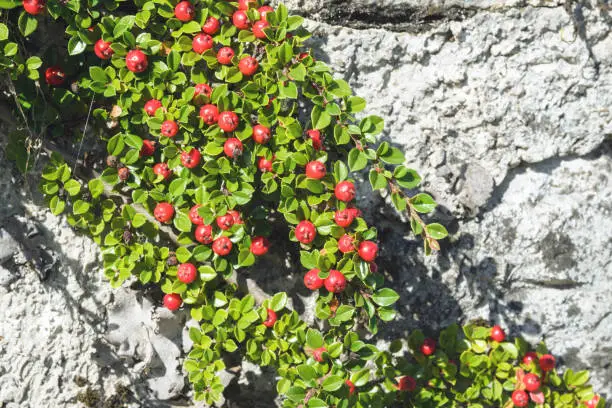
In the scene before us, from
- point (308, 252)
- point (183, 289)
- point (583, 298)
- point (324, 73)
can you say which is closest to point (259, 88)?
point (324, 73)

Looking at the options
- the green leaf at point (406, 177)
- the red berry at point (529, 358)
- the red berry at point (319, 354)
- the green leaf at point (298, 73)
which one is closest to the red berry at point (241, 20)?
the green leaf at point (298, 73)

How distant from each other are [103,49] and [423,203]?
1400 mm

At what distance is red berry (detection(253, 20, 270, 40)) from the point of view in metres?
2.48

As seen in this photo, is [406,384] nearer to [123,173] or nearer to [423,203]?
[423,203]

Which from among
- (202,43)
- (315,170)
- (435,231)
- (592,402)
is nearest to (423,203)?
(435,231)

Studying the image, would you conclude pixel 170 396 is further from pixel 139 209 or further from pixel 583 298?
pixel 583 298

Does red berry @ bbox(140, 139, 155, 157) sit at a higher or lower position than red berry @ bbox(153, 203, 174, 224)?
higher

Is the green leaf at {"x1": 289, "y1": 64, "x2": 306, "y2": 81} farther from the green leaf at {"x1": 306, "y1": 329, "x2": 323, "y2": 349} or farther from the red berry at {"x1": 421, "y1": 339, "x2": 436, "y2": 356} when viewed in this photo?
the red berry at {"x1": 421, "y1": 339, "x2": 436, "y2": 356}

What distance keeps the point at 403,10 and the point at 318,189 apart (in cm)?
91

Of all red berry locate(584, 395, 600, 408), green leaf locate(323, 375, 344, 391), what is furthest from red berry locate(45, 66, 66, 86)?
red berry locate(584, 395, 600, 408)

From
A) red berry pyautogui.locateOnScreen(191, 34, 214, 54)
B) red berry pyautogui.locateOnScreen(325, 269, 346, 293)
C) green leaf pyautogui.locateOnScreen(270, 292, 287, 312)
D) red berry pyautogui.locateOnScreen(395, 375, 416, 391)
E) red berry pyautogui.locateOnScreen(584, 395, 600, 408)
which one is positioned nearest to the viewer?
red berry pyautogui.locateOnScreen(325, 269, 346, 293)

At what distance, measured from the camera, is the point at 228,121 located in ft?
7.98

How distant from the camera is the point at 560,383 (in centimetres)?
295

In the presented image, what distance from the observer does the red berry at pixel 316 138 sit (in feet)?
8.29
